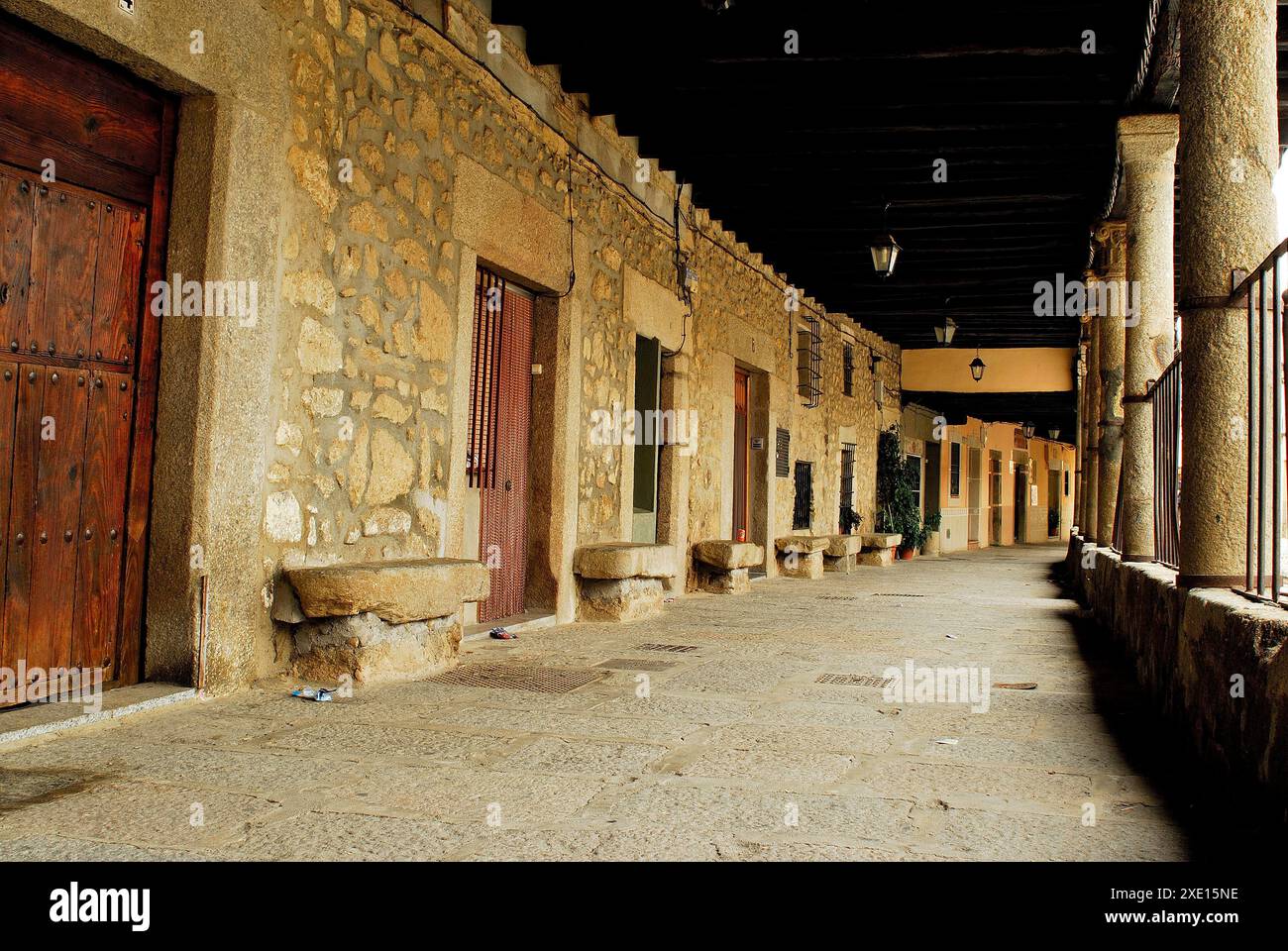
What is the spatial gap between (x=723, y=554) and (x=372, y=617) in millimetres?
4582

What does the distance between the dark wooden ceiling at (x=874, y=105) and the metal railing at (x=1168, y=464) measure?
195cm

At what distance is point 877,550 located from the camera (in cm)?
1377

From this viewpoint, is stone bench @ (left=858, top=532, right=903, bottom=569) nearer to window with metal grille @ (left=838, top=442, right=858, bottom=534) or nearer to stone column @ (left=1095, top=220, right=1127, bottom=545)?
window with metal grille @ (left=838, top=442, right=858, bottom=534)

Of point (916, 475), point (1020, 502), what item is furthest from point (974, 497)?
point (1020, 502)

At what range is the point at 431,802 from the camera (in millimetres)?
2354

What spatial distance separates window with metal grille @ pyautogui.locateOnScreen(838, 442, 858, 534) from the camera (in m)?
13.8

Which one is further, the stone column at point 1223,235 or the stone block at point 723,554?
the stone block at point 723,554

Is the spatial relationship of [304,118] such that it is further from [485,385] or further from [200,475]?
[485,385]

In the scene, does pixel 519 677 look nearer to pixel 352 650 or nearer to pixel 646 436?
pixel 352 650

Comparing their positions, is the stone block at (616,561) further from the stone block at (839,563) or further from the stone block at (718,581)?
the stone block at (839,563)

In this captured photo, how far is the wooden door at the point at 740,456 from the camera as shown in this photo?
9891mm

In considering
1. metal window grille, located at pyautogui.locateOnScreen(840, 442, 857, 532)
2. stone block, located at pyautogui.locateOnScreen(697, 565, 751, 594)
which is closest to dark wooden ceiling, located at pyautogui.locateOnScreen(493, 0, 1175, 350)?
stone block, located at pyautogui.locateOnScreen(697, 565, 751, 594)

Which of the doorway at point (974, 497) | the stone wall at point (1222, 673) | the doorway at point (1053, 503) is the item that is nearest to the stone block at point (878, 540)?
the doorway at point (974, 497)

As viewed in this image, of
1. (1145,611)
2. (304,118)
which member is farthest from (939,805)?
(304,118)
